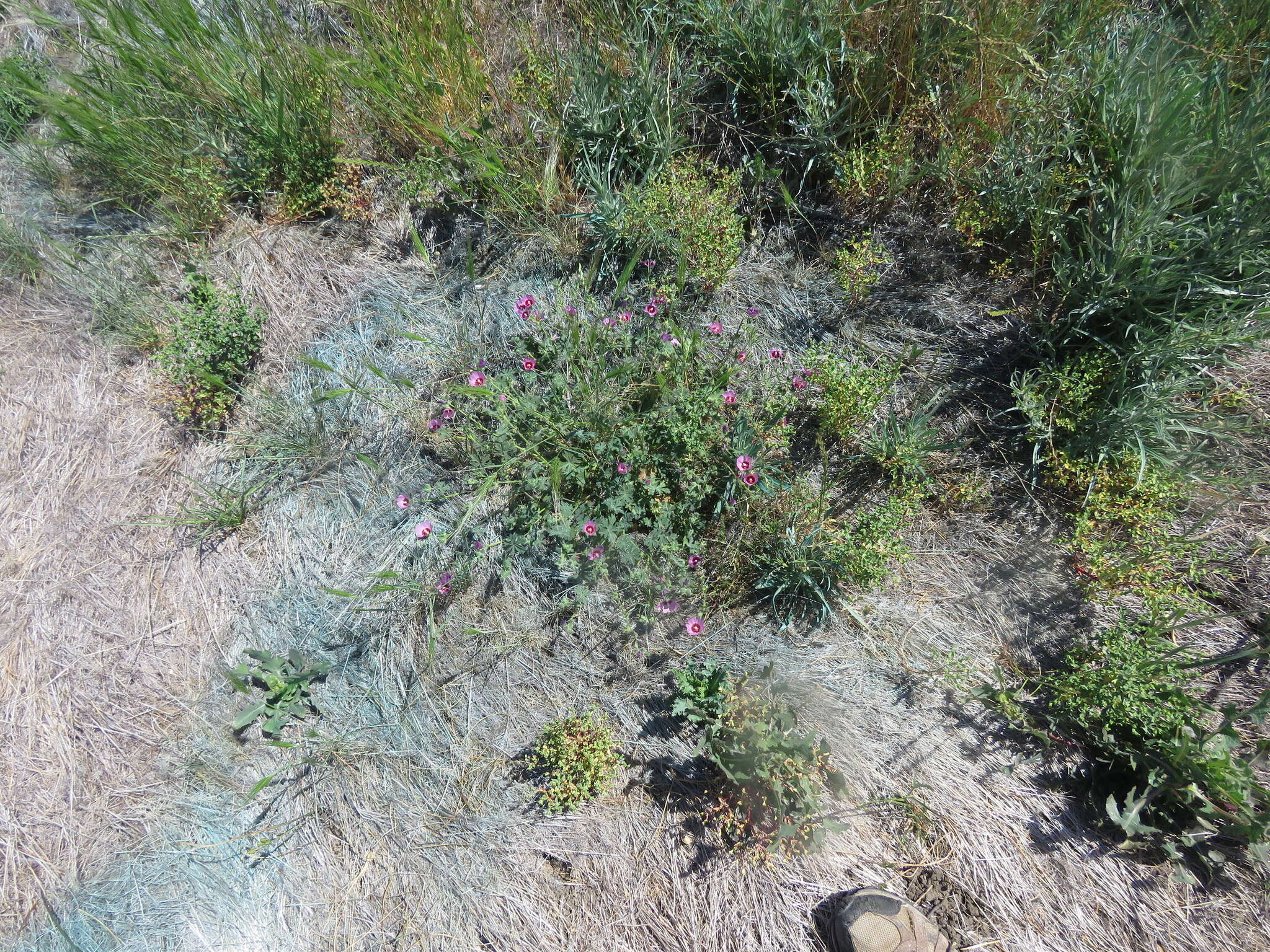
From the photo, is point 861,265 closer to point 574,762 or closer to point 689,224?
point 689,224

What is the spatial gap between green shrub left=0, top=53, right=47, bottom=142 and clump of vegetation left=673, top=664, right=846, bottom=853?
14.1 feet

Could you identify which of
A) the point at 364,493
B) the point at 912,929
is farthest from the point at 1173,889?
the point at 364,493

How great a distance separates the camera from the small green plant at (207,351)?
2.81 m

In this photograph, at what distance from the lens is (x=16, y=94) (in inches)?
134

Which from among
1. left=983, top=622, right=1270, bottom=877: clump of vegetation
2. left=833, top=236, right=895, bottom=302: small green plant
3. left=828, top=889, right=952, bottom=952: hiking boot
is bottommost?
left=828, top=889, right=952, bottom=952: hiking boot

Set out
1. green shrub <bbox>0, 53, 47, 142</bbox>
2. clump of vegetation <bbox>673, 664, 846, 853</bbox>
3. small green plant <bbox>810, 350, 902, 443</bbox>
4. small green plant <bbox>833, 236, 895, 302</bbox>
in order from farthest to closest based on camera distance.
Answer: green shrub <bbox>0, 53, 47, 142</bbox> → small green plant <bbox>833, 236, 895, 302</bbox> → small green plant <bbox>810, 350, 902, 443</bbox> → clump of vegetation <bbox>673, 664, 846, 853</bbox>

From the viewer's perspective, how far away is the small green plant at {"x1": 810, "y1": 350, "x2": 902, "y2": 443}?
2.45 m

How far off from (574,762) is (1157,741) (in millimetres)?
1935

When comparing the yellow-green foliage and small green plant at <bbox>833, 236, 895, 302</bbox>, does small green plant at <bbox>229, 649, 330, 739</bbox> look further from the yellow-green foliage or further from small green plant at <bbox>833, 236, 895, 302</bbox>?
small green plant at <bbox>833, 236, 895, 302</bbox>

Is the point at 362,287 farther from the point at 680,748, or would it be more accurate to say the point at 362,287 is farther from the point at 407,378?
the point at 680,748

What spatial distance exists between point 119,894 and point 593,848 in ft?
5.95

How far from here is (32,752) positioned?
104 inches

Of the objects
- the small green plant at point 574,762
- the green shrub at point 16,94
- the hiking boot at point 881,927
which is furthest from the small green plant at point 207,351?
the hiking boot at point 881,927

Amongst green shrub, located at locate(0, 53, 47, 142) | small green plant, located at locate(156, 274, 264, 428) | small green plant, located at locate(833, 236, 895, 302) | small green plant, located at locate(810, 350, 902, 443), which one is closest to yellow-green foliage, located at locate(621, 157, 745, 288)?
small green plant, located at locate(833, 236, 895, 302)
